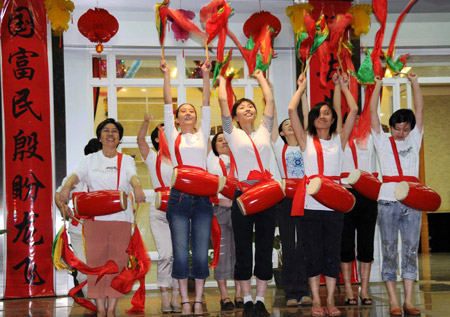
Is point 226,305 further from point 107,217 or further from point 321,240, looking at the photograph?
point 107,217

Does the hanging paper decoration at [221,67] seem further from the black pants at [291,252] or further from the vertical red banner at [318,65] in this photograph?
the vertical red banner at [318,65]

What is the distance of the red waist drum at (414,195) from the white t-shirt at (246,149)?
35.9 inches

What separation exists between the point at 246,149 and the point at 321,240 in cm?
80

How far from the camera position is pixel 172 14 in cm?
457

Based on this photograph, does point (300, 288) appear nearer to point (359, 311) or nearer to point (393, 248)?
point (359, 311)

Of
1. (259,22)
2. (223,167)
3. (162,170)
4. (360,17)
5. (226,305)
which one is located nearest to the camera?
(226,305)

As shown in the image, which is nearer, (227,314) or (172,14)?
(227,314)

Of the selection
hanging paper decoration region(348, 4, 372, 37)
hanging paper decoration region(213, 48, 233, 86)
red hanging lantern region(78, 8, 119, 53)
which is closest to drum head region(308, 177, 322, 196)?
hanging paper decoration region(213, 48, 233, 86)

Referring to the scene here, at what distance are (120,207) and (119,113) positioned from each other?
A: 2984 millimetres

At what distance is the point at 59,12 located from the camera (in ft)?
19.1

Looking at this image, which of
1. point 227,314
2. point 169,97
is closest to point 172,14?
point 169,97

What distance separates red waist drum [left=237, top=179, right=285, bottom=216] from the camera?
3.93m

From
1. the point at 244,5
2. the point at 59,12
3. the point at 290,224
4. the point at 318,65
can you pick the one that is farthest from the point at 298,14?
the point at 290,224

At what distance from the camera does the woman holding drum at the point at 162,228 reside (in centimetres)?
460
